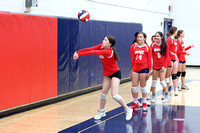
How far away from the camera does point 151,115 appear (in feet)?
29.6

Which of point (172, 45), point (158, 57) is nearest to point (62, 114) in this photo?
point (158, 57)

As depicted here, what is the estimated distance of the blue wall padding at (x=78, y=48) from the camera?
36.9 ft

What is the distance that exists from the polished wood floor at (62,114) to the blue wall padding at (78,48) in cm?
50

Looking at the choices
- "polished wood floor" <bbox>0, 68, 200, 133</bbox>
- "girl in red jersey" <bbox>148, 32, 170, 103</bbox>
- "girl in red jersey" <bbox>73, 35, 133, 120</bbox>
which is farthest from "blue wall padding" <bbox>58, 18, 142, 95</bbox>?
"girl in red jersey" <bbox>73, 35, 133, 120</bbox>

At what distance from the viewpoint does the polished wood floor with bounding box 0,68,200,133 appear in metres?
7.85

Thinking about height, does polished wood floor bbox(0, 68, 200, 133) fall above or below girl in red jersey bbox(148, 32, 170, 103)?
below

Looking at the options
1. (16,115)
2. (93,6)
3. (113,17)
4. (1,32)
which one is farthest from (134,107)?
(113,17)

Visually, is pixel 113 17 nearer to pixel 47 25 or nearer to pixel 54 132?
pixel 47 25

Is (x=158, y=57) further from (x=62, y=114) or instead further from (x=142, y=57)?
(x=62, y=114)

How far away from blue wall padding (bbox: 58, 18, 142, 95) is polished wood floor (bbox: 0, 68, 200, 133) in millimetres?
497

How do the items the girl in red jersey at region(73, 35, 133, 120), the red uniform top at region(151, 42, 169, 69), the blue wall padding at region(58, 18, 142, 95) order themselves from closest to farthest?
the girl in red jersey at region(73, 35, 133, 120) < the red uniform top at region(151, 42, 169, 69) < the blue wall padding at region(58, 18, 142, 95)

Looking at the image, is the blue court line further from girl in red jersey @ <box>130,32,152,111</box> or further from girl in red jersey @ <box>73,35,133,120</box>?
girl in red jersey @ <box>130,32,152,111</box>

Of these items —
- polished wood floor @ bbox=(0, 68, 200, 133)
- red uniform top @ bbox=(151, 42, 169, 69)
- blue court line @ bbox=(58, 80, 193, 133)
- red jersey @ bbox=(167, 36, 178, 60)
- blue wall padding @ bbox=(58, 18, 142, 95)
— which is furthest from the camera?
red jersey @ bbox=(167, 36, 178, 60)

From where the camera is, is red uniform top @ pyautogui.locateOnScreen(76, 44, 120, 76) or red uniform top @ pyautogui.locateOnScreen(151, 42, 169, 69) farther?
red uniform top @ pyautogui.locateOnScreen(151, 42, 169, 69)
